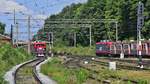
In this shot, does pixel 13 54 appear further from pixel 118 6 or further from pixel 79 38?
pixel 79 38

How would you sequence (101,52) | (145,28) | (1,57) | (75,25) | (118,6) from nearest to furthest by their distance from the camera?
(1,57)
(101,52)
(145,28)
(75,25)
(118,6)

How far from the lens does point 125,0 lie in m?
120

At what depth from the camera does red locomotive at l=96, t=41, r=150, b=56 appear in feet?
229

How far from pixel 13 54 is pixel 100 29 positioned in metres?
79.3

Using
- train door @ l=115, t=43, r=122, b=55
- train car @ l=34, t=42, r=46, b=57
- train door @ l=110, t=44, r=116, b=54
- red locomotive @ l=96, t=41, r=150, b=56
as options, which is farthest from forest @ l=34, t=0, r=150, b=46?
train car @ l=34, t=42, r=46, b=57

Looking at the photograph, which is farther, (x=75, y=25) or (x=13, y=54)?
(x=75, y=25)

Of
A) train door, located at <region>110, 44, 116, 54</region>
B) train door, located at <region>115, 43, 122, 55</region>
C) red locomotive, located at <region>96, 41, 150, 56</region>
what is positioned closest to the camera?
red locomotive, located at <region>96, 41, 150, 56</region>

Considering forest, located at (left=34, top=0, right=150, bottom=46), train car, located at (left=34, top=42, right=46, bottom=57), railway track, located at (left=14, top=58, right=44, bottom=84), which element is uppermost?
forest, located at (left=34, top=0, right=150, bottom=46)

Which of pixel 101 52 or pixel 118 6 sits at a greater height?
pixel 118 6

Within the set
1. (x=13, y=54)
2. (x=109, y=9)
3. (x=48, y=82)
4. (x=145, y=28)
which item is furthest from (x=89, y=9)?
(x=48, y=82)

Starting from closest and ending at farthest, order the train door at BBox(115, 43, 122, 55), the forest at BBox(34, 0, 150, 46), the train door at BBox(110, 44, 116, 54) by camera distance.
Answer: the train door at BBox(115, 43, 122, 55) → the train door at BBox(110, 44, 116, 54) → the forest at BBox(34, 0, 150, 46)

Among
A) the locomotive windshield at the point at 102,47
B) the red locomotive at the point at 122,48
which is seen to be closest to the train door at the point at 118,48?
the red locomotive at the point at 122,48

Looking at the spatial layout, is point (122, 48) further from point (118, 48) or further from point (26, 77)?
point (26, 77)

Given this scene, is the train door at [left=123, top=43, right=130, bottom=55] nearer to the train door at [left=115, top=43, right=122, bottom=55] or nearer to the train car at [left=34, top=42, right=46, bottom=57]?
the train door at [left=115, top=43, right=122, bottom=55]
